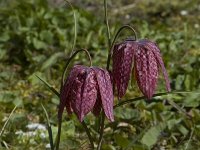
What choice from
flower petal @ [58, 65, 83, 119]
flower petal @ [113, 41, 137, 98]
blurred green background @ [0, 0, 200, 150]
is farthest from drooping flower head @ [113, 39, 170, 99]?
blurred green background @ [0, 0, 200, 150]

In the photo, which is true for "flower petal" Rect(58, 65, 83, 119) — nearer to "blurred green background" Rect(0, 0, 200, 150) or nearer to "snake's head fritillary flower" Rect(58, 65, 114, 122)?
"snake's head fritillary flower" Rect(58, 65, 114, 122)

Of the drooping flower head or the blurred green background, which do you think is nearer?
the drooping flower head

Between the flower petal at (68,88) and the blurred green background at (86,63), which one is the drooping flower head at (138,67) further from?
the blurred green background at (86,63)

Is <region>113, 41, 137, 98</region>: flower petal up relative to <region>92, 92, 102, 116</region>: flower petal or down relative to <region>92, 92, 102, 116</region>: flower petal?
up

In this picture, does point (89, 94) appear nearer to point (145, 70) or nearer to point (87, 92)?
point (87, 92)

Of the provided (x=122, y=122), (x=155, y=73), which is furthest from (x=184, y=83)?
(x=155, y=73)

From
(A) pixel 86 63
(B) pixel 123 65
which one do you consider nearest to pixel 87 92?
(B) pixel 123 65

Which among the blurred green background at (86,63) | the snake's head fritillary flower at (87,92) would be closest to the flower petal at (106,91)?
the snake's head fritillary flower at (87,92)
